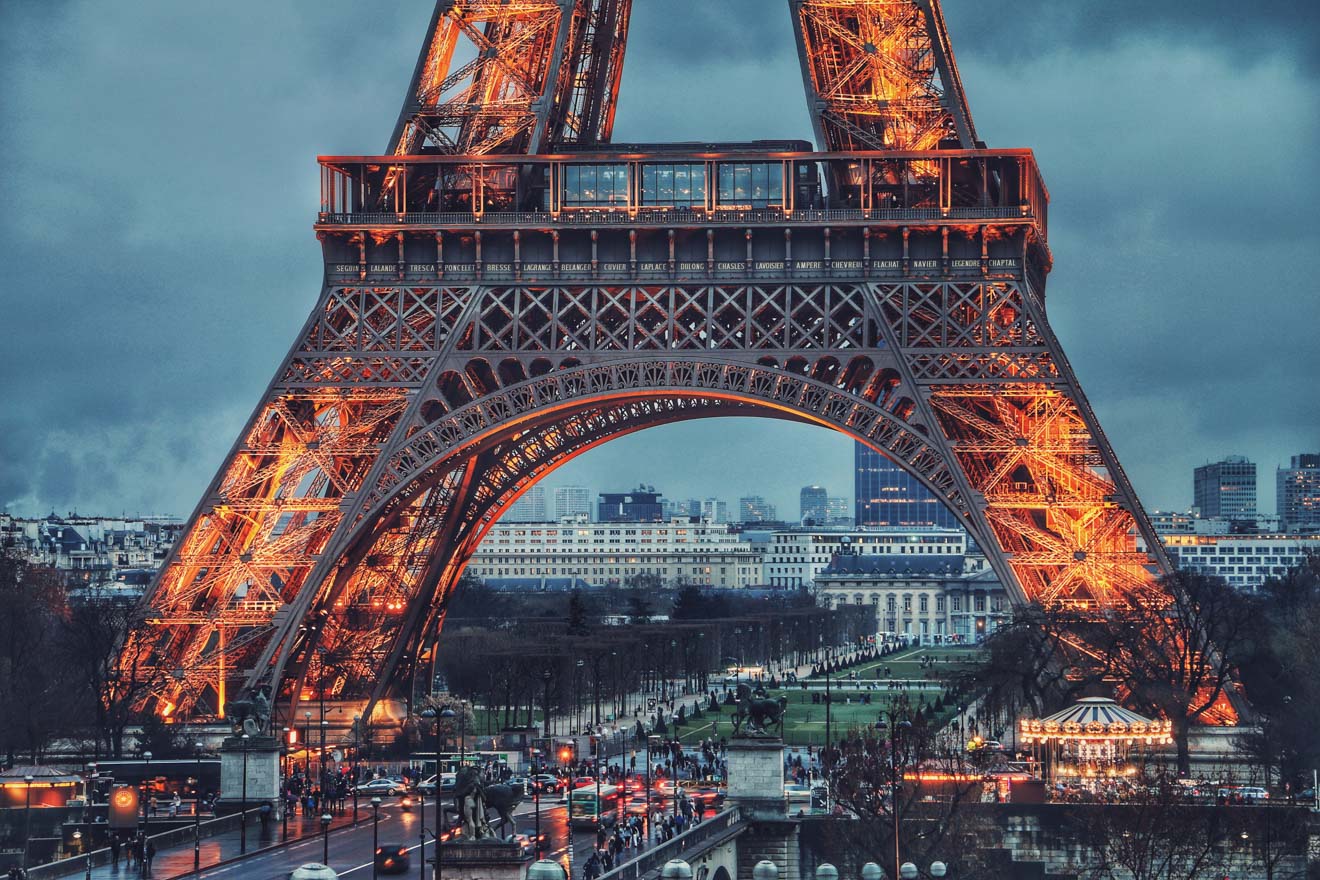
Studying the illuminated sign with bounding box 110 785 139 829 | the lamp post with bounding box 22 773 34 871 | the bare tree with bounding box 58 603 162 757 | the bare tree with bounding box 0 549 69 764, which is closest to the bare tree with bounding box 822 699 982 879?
the illuminated sign with bounding box 110 785 139 829

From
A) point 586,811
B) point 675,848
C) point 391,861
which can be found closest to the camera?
point 675,848

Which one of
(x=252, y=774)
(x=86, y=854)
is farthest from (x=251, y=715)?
(x=86, y=854)

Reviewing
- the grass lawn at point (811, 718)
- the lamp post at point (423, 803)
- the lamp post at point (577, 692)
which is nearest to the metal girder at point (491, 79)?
the lamp post at point (423, 803)

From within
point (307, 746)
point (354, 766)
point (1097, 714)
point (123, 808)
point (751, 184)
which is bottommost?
point (354, 766)

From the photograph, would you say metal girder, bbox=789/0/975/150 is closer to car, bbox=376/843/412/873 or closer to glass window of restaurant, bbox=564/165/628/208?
glass window of restaurant, bbox=564/165/628/208

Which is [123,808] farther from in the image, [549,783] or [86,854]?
[549,783]

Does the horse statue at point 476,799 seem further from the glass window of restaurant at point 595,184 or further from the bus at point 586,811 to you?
the glass window of restaurant at point 595,184
